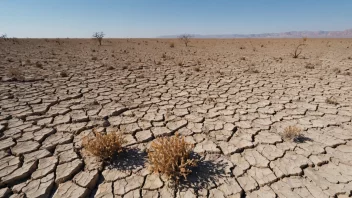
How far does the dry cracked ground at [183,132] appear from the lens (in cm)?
197

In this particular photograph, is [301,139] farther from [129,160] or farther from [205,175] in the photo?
[129,160]

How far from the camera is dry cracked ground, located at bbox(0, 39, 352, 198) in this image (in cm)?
197

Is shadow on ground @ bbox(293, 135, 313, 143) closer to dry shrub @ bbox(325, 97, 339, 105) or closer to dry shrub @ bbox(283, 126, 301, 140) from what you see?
dry shrub @ bbox(283, 126, 301, 140)

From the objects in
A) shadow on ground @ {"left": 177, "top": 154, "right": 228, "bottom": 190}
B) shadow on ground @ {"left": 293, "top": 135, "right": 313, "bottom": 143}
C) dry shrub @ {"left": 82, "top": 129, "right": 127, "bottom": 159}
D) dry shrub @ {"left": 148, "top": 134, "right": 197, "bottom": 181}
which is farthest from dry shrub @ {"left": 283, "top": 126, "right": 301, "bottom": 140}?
dry shrub @ {"left": 82, "top": 129, "right": 127, "bottom": 159}

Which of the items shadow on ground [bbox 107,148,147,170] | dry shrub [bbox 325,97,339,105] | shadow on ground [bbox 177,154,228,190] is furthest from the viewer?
dry shrub [bbox 325,97,339,105]

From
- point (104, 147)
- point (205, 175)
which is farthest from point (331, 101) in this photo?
point (104, 147)

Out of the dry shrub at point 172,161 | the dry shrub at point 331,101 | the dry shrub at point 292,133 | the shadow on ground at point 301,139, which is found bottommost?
the shadow on ground at point 301,139

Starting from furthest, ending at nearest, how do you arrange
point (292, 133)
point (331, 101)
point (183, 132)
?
1. point (331, 101)
2. point (183, 132)
3. point (292, 133)

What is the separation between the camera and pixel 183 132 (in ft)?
9.73

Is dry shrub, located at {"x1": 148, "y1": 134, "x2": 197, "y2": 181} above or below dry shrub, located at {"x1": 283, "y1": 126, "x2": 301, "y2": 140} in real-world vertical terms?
above

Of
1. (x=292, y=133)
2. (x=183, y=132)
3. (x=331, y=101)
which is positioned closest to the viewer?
(x=292, y=133)

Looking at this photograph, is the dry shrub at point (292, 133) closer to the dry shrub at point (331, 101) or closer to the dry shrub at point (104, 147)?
the dry shrub at point (331, 101)

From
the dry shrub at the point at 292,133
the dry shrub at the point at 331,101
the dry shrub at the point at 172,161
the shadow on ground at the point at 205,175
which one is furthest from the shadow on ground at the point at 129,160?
the dry shrub at the point at 331,101

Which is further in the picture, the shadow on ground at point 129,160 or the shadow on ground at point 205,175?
the shadow on ground at point 129,160
